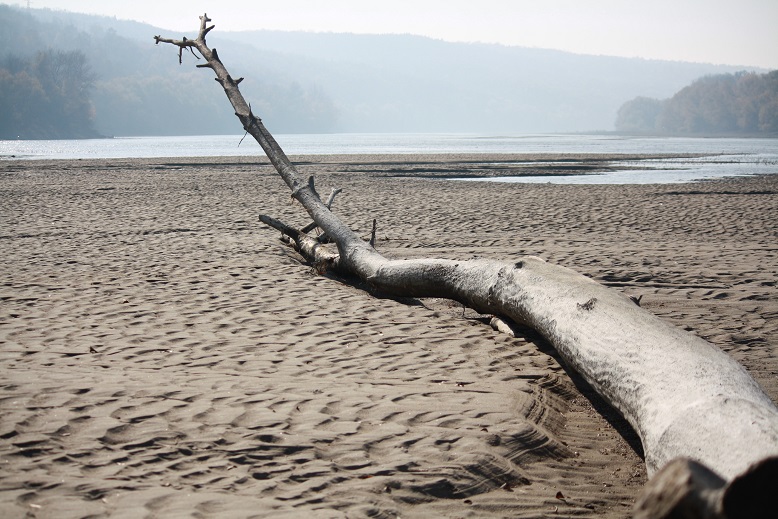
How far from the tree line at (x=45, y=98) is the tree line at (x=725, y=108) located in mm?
126749

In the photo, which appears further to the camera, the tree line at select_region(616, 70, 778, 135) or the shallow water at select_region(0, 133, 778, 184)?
the tree line at select_region(616, 70, 778, 135)

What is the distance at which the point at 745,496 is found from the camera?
1863 millimetres

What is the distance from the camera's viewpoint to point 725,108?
166000mm

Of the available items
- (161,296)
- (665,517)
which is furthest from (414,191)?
(665,517)

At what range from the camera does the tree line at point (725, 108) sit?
149 m

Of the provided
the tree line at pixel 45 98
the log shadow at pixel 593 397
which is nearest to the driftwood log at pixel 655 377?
the log shadow at pixel 593 397

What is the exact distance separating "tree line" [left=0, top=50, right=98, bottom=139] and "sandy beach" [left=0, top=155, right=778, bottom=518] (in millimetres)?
134545

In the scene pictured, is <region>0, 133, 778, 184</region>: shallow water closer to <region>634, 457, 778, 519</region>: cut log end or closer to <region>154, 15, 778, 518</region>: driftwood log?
<region>154, 15, 778, 518</region>: driftwood log

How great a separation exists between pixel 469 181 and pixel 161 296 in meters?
20.4

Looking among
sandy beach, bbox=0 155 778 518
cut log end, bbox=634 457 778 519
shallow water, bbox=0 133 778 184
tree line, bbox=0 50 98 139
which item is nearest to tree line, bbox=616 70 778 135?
shallow water, bbox=0 133 778 184

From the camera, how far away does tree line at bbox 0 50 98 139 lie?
13150 centimetres

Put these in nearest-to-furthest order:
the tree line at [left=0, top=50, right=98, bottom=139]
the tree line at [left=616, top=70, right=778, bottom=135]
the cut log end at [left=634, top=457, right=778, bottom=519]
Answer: the cut log end at [left=634, top=457, right=778, bottom=519]
the tree line at [left=0, top=50, right=98, bottom=139]
the tree line at [left=616, top=70, right=778, bottom=135]

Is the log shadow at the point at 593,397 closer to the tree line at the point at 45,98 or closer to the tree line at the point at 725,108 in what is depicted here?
the tree line at the point at 45,98

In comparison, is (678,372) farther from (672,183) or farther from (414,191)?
(672,183)
